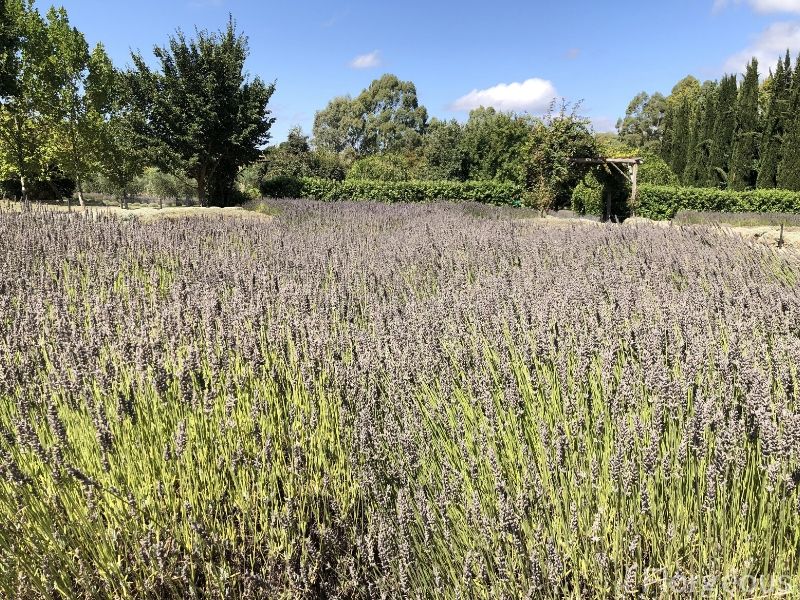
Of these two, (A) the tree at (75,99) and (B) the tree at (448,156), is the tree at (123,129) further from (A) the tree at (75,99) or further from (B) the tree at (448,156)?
(B) the tree at (448,156)

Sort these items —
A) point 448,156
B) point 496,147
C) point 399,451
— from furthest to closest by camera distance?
1. point 448,156
2. point 496,147
3. point 399,451

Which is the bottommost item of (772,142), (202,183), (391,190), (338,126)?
(391,190)

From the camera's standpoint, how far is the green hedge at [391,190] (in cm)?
2034

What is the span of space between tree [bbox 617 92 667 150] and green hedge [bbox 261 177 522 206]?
37.6 meters

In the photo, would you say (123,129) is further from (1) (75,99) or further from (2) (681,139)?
(2) (681,139)

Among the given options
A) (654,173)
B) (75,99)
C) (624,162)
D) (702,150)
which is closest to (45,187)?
(75,99)

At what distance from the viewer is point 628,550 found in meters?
1.34

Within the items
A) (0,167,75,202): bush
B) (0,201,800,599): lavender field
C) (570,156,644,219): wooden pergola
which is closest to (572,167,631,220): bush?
(570,156,644,219): wooden pergola

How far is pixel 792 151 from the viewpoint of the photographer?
24.1 m

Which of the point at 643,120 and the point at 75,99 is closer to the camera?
the point at 75,99

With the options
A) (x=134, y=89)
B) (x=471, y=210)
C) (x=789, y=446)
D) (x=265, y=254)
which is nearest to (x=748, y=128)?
(x=471, y=210)

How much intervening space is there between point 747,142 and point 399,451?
31.0 meters

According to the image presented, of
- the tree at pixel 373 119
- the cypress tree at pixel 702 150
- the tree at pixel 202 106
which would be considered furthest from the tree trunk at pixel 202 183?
the tree at pixel 373 119

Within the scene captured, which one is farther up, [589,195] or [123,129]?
[123,129]
